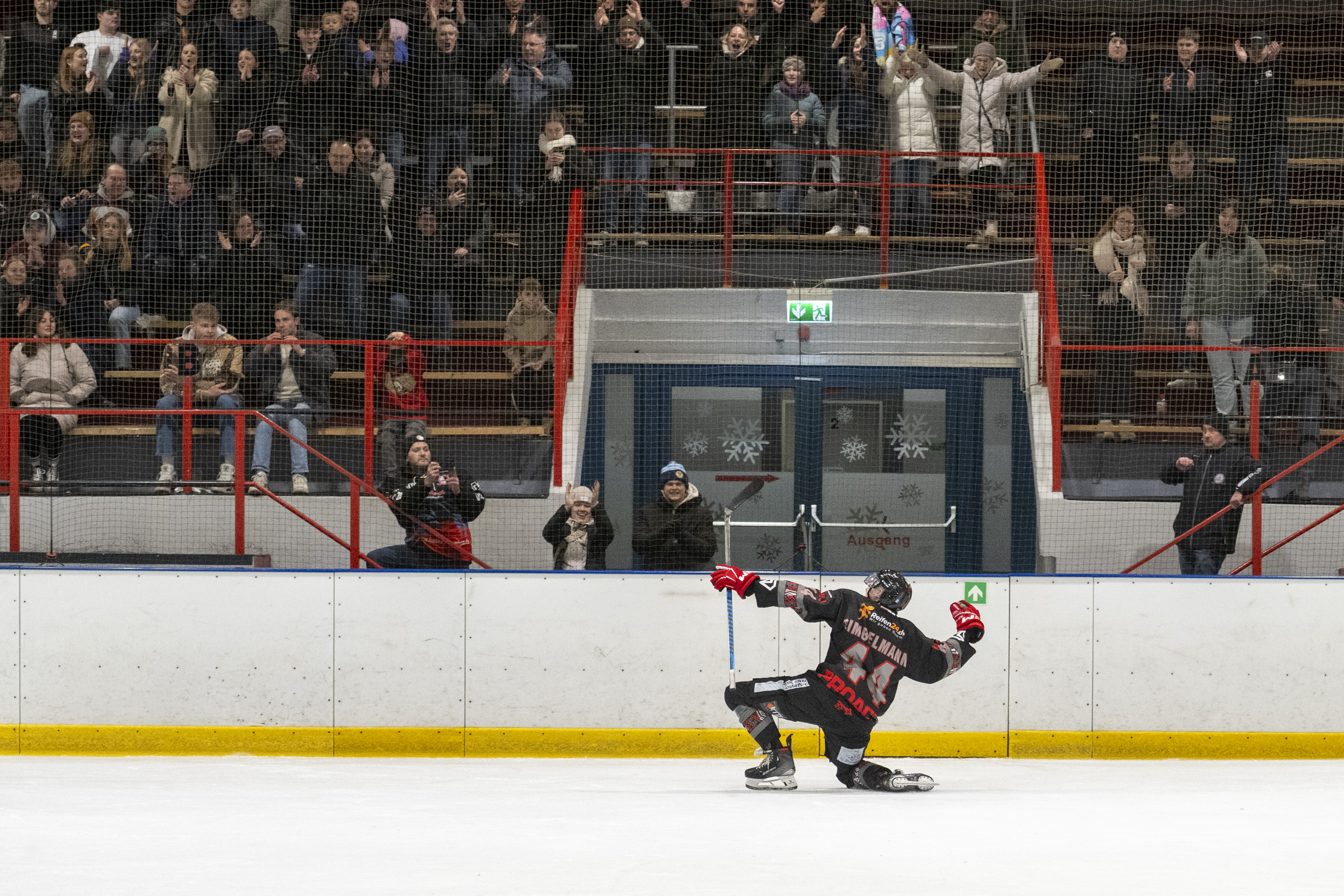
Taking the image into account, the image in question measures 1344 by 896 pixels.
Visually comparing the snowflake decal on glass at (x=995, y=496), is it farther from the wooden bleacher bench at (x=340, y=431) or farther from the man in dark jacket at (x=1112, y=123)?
the wooden bleacher bench at (x=340, y=431)

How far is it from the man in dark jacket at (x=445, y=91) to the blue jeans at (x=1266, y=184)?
5.45 metres

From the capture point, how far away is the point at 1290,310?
948 cm

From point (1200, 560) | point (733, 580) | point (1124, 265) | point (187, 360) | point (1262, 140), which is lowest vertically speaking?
point (1200, 560)

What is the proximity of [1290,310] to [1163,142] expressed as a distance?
1.54m

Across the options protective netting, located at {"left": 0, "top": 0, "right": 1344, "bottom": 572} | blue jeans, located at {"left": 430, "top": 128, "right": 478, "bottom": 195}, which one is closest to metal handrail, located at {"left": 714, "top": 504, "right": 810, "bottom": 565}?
protective netting, located at {"left": 0, "top": 0, "right": 1344, "bottom": 572}

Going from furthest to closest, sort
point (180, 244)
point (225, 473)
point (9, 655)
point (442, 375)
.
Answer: point (180, 244) < point (442, 375) < point (225, 473) < point (9, 655)

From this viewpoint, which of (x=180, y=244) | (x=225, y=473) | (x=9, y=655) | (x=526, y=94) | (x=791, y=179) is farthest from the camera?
(x=791, y=179)

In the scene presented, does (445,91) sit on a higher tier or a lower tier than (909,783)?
higher

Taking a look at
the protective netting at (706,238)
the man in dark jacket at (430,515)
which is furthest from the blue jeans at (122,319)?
the man in dark jacket at (430,515)

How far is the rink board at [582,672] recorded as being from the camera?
7.12m

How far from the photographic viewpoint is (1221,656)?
713 cm

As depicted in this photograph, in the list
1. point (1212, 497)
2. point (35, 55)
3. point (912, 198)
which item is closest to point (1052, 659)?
point (1212, 497)

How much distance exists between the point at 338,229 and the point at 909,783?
5507 mm

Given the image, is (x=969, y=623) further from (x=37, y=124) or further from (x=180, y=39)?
(x=37, y=124)
